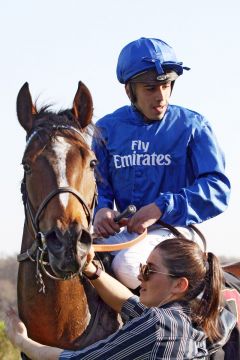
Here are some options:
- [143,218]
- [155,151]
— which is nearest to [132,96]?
[155,151]

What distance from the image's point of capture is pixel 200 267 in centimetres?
567

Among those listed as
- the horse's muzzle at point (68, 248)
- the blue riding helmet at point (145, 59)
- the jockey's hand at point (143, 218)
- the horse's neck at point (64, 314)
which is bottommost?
the horse's neck at point (64, 314)

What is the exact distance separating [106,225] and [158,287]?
1961 mm

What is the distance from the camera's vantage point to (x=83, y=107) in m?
7.64

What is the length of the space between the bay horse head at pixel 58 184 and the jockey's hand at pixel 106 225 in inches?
13.3

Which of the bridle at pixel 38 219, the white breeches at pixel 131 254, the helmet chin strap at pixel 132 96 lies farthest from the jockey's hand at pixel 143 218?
the helmet chin strap at pixel 132 96

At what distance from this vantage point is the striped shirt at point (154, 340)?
17.1 ft

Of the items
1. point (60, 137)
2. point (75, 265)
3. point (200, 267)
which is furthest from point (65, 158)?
point (200, 267)

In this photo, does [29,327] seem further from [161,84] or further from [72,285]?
[161,84]

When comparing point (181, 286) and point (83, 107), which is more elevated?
point (83, 107)

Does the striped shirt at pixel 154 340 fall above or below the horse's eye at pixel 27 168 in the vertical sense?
below

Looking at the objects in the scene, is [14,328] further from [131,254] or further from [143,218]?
[143,218]

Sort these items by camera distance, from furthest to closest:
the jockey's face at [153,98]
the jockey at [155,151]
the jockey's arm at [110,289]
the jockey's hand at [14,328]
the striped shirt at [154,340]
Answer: the jockey's face at [153,98] < the jockey at [155,151] < the jockey's arm at [110,289] < the jockey's hand at [14,328] < the striped shirt at [154,340]

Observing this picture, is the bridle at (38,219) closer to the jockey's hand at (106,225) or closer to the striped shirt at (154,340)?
the jockey's hand at (106,225)
